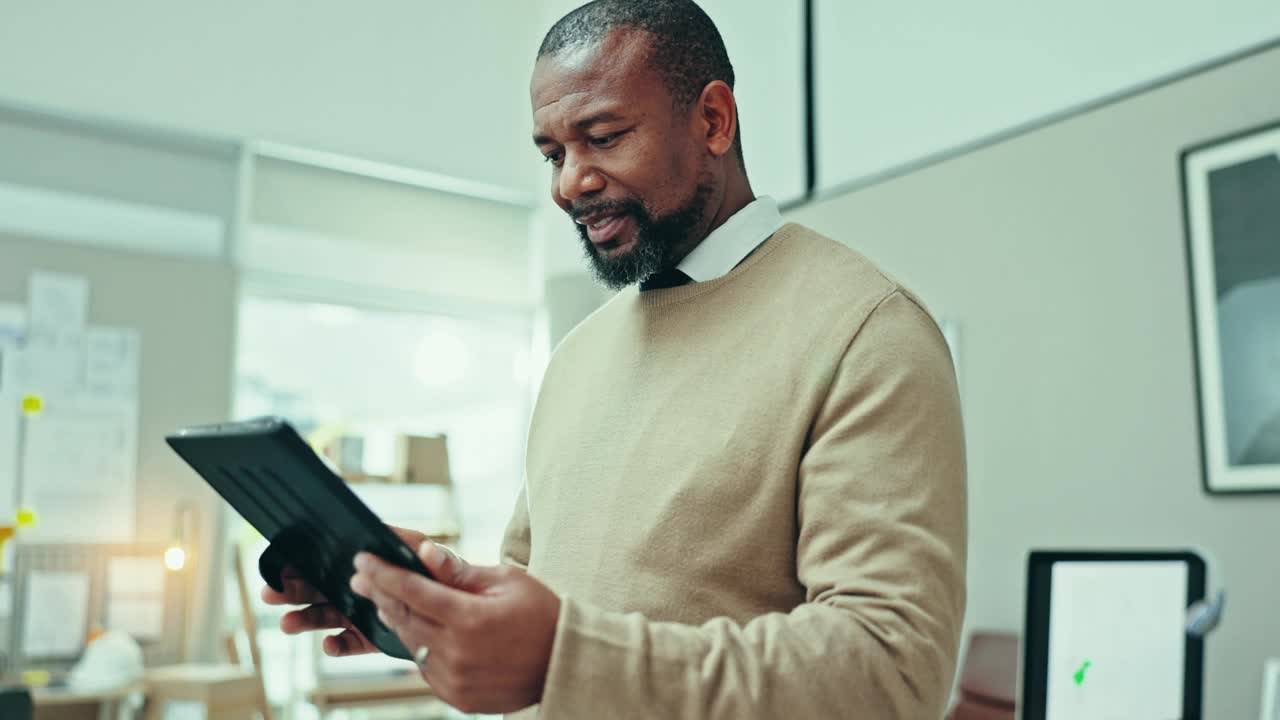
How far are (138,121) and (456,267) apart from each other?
141 cm

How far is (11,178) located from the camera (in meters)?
4.03

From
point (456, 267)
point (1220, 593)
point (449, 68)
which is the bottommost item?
point (1220, 593)

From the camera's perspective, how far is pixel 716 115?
40.3 inches

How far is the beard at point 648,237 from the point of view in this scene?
984 mm

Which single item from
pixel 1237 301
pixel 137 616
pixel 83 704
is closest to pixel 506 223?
pixel 137 616

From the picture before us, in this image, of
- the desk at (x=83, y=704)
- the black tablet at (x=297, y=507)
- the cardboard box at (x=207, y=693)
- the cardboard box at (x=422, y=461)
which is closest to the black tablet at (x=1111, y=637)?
the black tablet at (x=297, y=507)

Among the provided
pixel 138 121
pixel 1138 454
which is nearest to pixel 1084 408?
pixel 1138 454

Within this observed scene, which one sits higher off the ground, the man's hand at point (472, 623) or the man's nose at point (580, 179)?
the man's nose at point (580, 179)

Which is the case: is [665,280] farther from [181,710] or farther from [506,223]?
[506,223]

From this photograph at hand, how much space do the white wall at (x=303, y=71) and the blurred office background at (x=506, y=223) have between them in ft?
0.04

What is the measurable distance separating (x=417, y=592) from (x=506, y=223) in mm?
4587

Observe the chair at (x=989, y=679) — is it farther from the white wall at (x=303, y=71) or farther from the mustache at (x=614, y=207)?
the white wall at (x=303, y=71)

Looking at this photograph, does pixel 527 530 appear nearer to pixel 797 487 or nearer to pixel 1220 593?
pixel 797 487

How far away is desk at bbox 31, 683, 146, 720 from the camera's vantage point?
11.3ft
